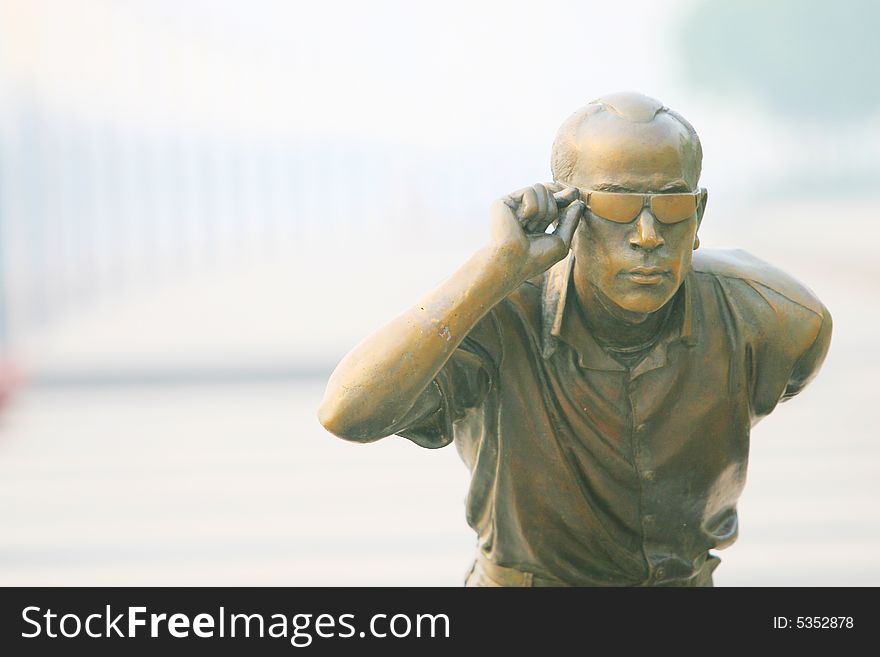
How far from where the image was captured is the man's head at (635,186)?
1.79 m

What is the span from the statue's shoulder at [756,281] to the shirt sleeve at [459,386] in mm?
372

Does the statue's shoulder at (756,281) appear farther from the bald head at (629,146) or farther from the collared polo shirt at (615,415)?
the bald head at (629,146)

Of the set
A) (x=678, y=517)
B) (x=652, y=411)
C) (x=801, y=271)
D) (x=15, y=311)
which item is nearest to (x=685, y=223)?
(x=652, y=411)

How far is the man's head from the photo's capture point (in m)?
1.79

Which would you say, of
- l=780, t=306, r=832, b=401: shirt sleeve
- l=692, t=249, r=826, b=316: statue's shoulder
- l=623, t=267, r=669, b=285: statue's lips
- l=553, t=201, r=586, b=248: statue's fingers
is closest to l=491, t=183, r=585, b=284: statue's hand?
l=553, t=201, r=586, b=248: statue's fingers

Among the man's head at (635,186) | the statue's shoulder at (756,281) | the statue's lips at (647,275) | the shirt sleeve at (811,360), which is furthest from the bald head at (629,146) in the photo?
the shirt sleeve at (811,360)

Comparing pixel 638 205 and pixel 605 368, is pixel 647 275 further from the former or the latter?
pixel 605 368

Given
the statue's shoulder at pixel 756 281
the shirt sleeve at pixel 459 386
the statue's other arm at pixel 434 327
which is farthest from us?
the statue's shoulder at pixel 756 281

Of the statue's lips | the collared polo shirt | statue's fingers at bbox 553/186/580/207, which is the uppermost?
statue's fingers at bbox 553/186/580/207

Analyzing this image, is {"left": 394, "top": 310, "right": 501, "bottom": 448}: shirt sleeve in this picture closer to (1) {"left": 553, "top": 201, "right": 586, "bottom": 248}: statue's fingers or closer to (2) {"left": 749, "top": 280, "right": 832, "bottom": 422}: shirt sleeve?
(1) {"left": 553, "top": 201, "right": 586, "bottom": 248}: statue's fingers

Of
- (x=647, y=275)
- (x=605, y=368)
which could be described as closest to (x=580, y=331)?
(x=605, y=368)

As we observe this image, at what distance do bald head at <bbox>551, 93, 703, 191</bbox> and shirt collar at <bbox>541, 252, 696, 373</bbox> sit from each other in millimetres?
177

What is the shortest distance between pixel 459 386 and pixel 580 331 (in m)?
0.21

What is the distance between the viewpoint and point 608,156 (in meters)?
1.79
